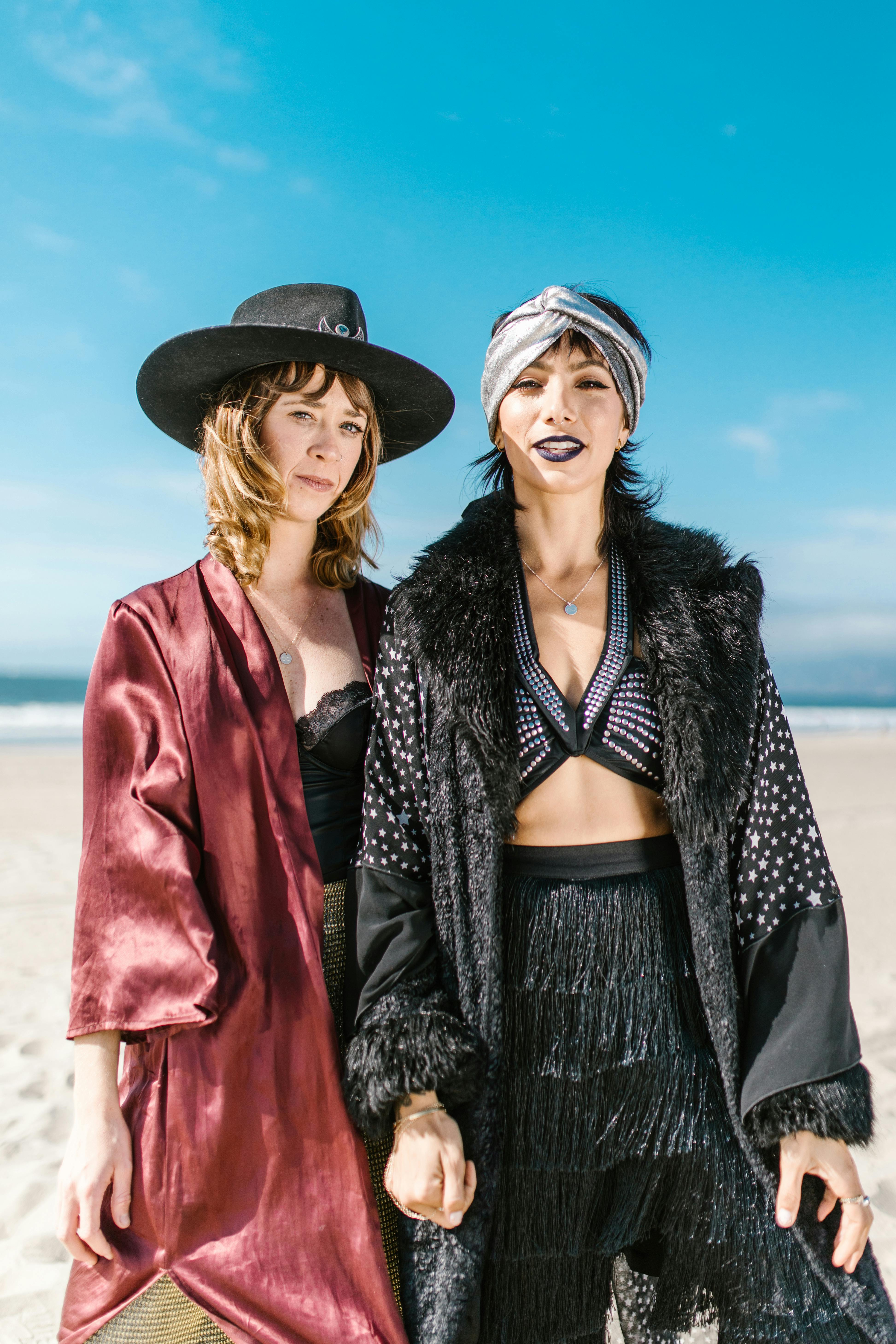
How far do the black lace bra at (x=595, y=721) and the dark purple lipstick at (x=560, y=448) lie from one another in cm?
37

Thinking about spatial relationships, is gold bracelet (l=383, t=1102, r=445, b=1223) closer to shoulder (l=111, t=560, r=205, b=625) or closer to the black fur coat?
the black fur coat

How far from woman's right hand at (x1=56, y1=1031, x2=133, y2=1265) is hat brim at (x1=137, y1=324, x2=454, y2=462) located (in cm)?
149

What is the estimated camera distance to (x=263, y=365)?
221 cm

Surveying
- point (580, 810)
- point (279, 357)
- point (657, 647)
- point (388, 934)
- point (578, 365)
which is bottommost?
point (388, 934)

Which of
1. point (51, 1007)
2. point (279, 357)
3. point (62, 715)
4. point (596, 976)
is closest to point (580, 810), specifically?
point (596, 976)

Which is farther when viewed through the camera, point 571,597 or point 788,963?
point 571,597

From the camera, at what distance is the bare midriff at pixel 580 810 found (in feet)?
5.72

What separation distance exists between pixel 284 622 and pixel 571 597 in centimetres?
70

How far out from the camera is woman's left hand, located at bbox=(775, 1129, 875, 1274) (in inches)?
62.8

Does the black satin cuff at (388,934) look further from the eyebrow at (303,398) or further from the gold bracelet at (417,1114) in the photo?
the eyebrow at (303,398)

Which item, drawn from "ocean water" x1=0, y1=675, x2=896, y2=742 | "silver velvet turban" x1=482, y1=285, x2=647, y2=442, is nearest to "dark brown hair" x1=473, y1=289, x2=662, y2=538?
"silver velvet turban" x1=482, y1=285, x2=647, y2=442

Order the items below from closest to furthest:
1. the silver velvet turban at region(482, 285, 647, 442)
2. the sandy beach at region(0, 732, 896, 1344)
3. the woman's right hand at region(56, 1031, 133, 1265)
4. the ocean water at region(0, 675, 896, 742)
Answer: the woman's right hand at region(56, 1031, 133, 1265), the silver velvet turban at region(482, 285, 647, 442), the sandy beach at region(0, 732, 896, 1344), the ocean water at region(0, 675, 896, 742)

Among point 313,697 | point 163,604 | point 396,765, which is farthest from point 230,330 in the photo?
point 396,765

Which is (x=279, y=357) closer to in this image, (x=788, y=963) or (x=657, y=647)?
(x=657, y=647)
